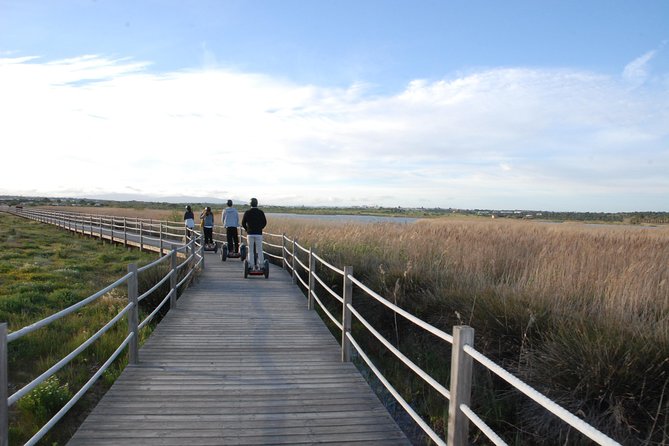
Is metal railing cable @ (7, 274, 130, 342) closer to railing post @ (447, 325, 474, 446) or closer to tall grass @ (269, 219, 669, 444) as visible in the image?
railing post @ (447, 325, 474, 446)

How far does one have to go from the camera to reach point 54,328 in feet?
27.6

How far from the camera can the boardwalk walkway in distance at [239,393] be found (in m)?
3.78

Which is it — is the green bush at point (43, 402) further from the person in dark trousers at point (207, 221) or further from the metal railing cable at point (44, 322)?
the person in dark trousers at point (207, 221)

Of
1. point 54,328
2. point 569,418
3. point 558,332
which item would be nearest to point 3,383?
point 569,418

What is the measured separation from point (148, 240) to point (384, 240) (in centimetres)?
1282

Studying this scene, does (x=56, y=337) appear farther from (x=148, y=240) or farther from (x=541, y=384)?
(x=148, y=240)

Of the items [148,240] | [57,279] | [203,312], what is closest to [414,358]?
[203,312]

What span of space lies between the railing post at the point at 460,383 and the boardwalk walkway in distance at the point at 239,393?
0.98 m

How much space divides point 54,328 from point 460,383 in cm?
798

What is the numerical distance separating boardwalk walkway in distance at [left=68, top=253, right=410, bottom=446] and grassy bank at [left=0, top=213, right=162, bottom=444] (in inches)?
35.2

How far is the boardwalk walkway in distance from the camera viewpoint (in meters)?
3.78

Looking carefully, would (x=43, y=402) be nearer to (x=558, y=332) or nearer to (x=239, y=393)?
(x=239, y=393)

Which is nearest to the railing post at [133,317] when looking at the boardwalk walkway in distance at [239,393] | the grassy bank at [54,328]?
the boardwalk walkway in distance at [239,393]

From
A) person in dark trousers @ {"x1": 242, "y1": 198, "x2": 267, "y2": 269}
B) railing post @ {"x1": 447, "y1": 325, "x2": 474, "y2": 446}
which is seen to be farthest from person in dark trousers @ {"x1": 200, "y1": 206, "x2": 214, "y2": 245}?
railing post @ {"x1": 447, "y1": 325, "x2": 474, "y2": 446}
